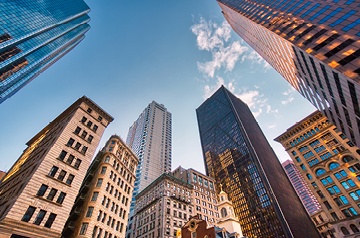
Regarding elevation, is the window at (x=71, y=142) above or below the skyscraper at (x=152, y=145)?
below

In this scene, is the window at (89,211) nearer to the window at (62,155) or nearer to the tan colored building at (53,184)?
the tan colored building at (53,184)

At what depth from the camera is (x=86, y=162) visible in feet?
129

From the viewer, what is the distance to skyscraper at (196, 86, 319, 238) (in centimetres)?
10900

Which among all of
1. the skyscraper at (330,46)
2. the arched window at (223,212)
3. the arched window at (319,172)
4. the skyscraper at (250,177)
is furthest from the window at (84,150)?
the skyscraper at (250,177)

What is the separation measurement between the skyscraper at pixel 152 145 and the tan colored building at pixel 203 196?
2322cm

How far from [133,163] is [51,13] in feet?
359

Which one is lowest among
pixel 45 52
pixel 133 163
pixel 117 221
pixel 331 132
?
pixel 117 221

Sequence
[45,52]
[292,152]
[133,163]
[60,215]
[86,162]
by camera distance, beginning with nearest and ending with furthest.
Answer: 1. [60,215]
2. [86,162]
3. [133,163]
4. [292,152]
5. [45,52]

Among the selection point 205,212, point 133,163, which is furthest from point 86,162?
point 205,212

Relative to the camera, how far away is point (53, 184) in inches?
1255

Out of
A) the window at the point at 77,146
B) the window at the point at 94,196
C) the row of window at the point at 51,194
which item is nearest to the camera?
the row of window at the point at 51,194

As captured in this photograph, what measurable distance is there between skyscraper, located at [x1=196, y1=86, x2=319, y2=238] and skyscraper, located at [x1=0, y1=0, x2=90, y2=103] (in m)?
140

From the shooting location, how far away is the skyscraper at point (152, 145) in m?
118

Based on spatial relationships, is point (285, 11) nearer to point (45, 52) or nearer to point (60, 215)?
point (60, 215)
